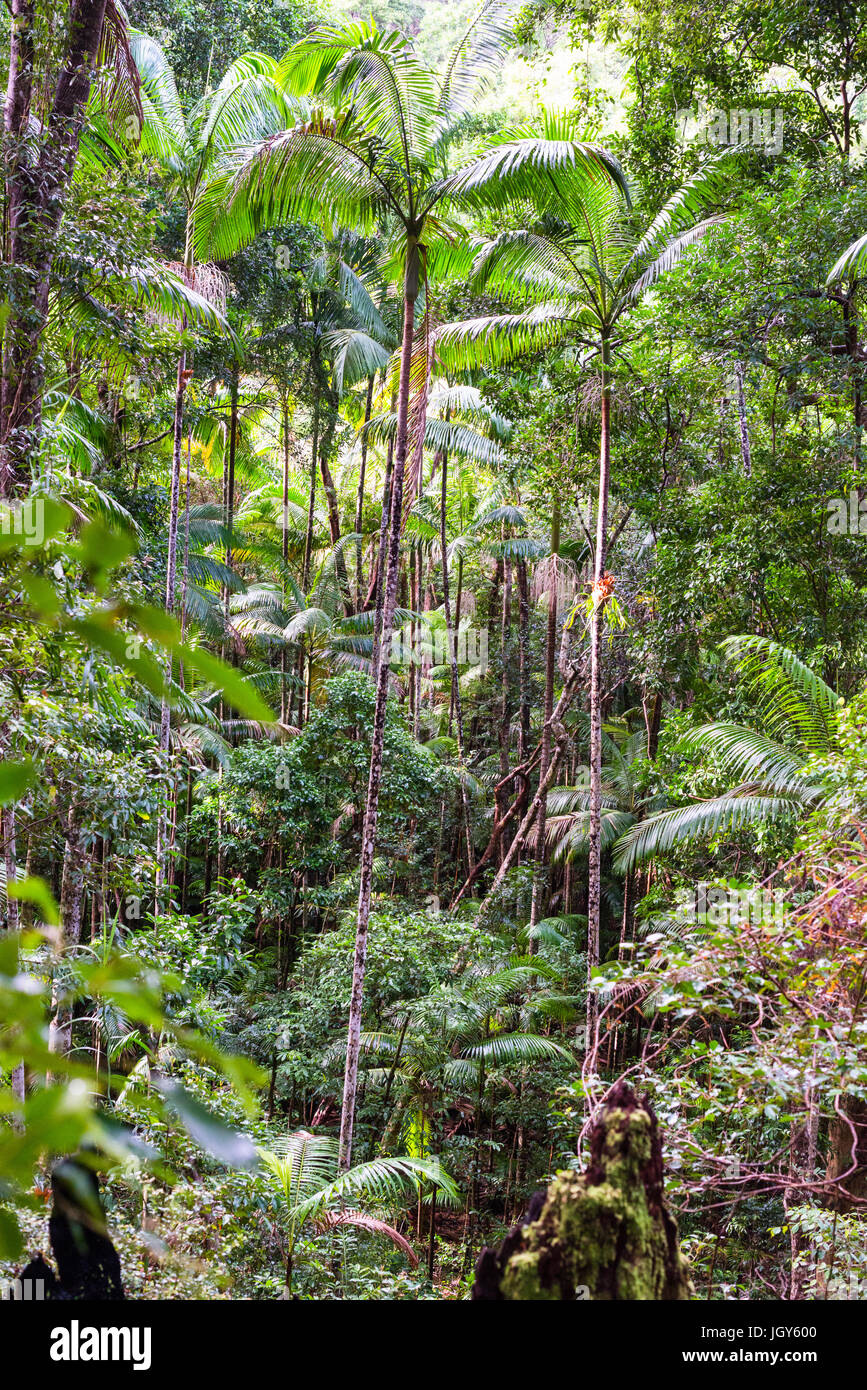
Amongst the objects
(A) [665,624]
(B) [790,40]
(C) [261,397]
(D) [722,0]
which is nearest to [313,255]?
(C) [261,397]

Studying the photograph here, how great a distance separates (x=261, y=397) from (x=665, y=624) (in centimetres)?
931

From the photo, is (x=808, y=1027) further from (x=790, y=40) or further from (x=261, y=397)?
(x=261, y=397)

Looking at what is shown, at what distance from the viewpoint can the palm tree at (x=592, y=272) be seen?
8414mm

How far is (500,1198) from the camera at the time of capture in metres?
10.0

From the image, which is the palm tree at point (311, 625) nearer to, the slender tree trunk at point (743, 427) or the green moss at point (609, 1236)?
the slender tree trunk at point (743, 427)

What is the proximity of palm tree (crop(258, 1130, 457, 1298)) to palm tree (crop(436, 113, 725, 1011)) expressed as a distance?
2.96m

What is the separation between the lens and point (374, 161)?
7.38 metres

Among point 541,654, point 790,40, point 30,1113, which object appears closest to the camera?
point 30,1113

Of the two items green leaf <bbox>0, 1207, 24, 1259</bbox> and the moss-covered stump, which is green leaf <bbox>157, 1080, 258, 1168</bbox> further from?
the moss-covered stump

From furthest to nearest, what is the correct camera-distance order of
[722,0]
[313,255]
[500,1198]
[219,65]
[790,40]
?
[313,255]
[219,65]
[500,1198]
[722,0]
[790,40]

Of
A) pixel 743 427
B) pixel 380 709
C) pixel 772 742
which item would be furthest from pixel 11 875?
pixel 743 427

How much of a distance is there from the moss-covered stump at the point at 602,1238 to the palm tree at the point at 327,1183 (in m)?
3.86

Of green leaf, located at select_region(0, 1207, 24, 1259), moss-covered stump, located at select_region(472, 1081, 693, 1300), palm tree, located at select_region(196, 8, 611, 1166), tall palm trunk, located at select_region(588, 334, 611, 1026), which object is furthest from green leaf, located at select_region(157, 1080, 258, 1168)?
tall palm trunk, located at select_region(588, 334, 611, 1026)

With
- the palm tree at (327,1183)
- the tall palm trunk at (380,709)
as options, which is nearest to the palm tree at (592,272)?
the tall palm trunk at (380,709)
